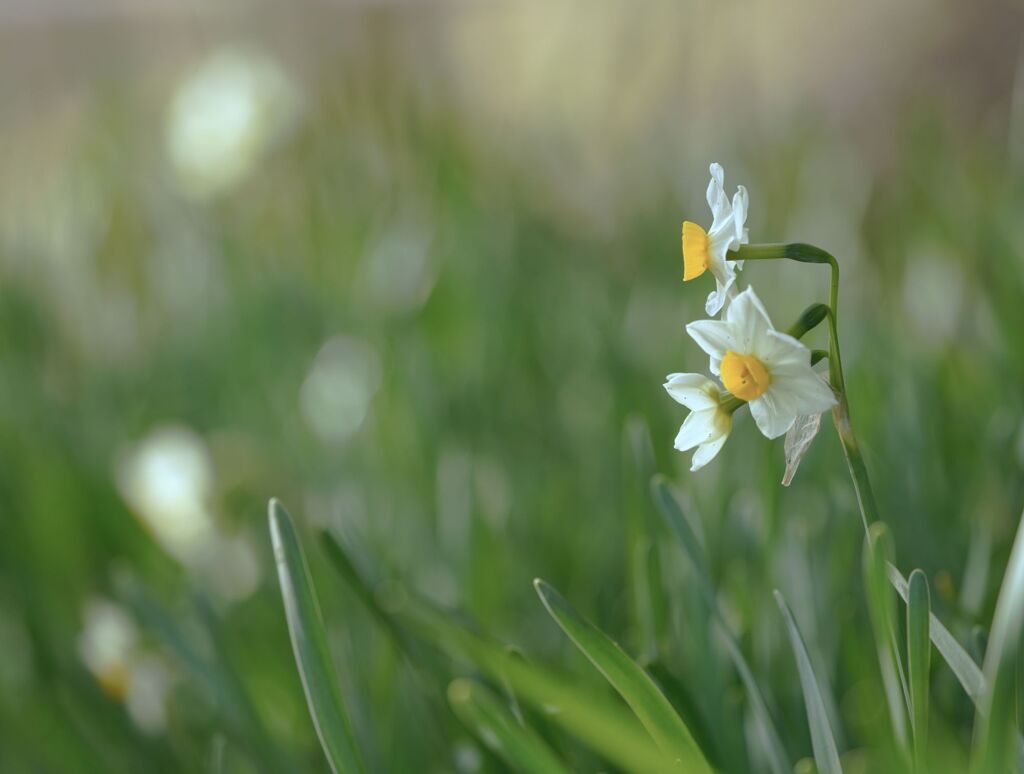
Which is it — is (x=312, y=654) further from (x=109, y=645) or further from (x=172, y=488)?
(x=172, y=488)

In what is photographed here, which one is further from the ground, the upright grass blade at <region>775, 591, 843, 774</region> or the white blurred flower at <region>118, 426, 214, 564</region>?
the upright grass blade at <region>775, 591, 843, 774</region>

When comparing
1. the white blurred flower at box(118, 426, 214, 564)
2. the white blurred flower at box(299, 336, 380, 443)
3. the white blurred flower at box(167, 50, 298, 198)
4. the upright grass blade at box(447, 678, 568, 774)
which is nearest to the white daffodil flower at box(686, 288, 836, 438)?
the upright grass blade at box(447, 678, 568, 774)

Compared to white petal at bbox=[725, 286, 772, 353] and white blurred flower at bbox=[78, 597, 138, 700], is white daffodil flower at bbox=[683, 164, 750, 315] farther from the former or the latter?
white blurred flower at bbox=[78, 597, 138, 700]

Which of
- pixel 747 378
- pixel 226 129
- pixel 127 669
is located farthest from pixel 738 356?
pixel 226 129

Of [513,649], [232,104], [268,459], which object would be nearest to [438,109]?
[232,104]

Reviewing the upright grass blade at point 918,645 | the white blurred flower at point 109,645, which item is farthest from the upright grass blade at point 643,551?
the white blurred flower at point 109,645

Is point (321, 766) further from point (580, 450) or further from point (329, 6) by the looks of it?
point (329, 6)
